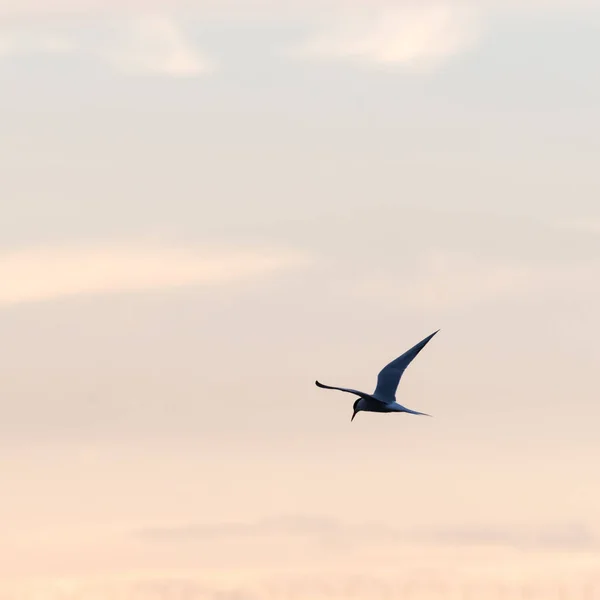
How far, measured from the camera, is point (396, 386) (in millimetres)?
141875

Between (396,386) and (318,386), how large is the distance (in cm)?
1867

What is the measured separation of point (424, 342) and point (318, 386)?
1314 cm

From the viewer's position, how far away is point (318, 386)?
407 feet

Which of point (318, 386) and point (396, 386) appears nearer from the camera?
point (318, 386)

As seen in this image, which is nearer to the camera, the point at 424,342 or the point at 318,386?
the point at 318,386

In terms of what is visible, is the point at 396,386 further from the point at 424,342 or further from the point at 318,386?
the point at 318,386

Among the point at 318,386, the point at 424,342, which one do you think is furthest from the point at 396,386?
the point at 318,386

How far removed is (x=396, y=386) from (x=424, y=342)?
25.7ft

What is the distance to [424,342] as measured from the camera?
135m
